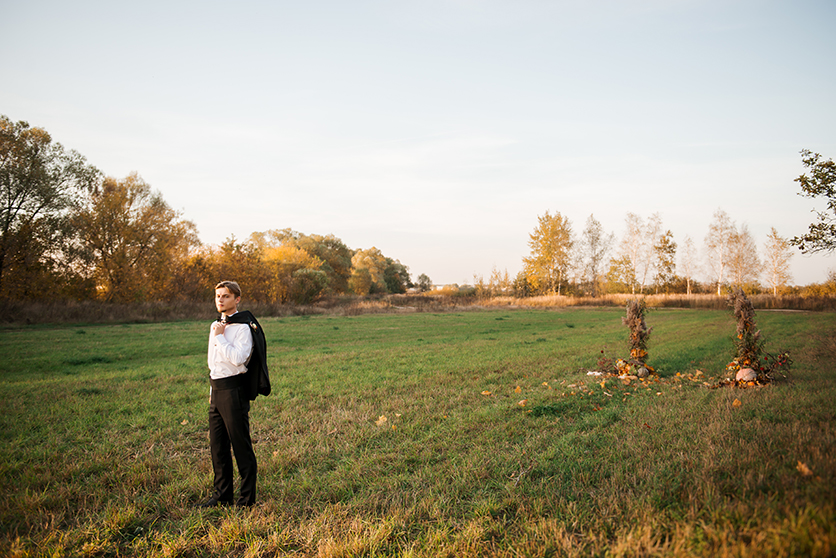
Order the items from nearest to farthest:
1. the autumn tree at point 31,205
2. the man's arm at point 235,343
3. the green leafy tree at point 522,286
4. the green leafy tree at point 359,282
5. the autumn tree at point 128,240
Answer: the man's arm at point 235,343, the autumn tree at point 31,205, the autumn tree at point 128,240, the green leafy tree at point 522,286, the green leafy tree at point 359,282

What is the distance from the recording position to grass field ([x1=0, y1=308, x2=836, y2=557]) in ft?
8.79

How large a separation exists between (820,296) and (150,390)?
46951 millimetres

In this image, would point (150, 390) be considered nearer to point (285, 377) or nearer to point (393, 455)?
point (285, 377)

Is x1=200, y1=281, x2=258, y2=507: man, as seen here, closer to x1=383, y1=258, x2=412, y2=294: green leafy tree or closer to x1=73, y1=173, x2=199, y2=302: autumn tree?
x1=73, y1=173, x2=199, y2=302: autumn tree

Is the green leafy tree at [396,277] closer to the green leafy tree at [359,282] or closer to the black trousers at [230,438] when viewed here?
the green leafy tree at [359,282]

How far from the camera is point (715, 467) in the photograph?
3.34 metres

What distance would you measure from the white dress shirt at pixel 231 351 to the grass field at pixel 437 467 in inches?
51.2

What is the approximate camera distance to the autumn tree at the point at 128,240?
33625mm

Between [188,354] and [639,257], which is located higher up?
[639,257]

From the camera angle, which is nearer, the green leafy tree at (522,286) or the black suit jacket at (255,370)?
the black suit jacket at (255,370)

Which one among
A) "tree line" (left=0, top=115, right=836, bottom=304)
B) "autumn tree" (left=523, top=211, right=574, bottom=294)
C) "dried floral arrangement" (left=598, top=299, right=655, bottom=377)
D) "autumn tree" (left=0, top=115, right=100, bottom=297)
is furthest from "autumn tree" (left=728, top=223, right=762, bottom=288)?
"autumn tree" (left=0, top=115, right=100, bottom=297)

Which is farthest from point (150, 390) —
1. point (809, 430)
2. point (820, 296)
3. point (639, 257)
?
point (639, 257)

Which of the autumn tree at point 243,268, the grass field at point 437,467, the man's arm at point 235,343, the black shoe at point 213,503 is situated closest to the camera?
the grass field at point 437,467

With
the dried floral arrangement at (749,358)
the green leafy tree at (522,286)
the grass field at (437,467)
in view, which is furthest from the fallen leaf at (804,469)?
the green leafy tree at (522,286)
